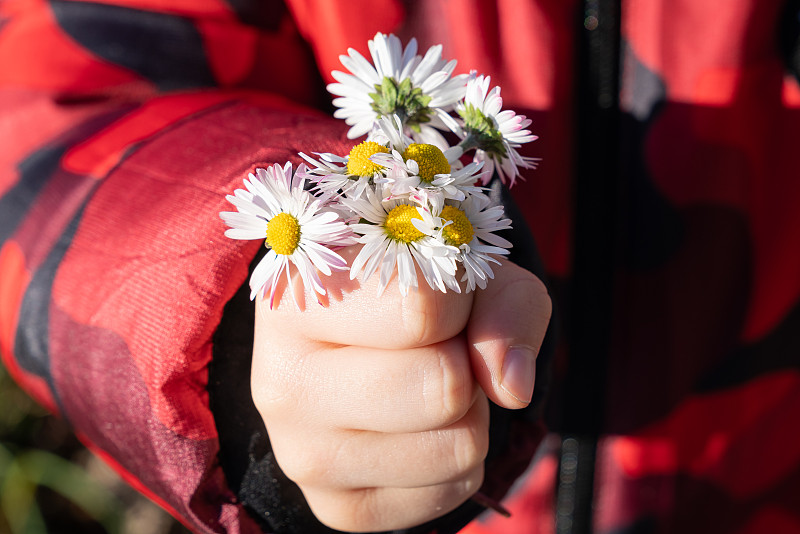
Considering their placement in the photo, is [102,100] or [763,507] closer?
[102,100]

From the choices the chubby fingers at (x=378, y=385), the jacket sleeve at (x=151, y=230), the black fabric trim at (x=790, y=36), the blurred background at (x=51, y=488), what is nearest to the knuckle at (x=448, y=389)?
the chubby fingers at (x=378, y=385)

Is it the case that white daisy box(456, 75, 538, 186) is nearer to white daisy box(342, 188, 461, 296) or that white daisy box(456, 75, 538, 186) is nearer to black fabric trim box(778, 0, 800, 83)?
white daisy box(342, 188, 461, 296)

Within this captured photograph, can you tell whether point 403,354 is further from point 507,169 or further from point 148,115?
point 148,115

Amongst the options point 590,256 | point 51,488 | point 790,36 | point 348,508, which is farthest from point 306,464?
point 51,488

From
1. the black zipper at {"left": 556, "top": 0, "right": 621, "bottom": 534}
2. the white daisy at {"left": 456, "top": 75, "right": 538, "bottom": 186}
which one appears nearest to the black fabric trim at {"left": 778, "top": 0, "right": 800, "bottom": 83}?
the black zipper at {"left": 556, "top": 0, "right": 621, "bottom": 534}

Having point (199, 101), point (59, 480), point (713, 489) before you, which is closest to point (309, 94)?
point (199, 101)

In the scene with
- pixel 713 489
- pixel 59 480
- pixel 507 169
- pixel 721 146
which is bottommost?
pixel 59 480
